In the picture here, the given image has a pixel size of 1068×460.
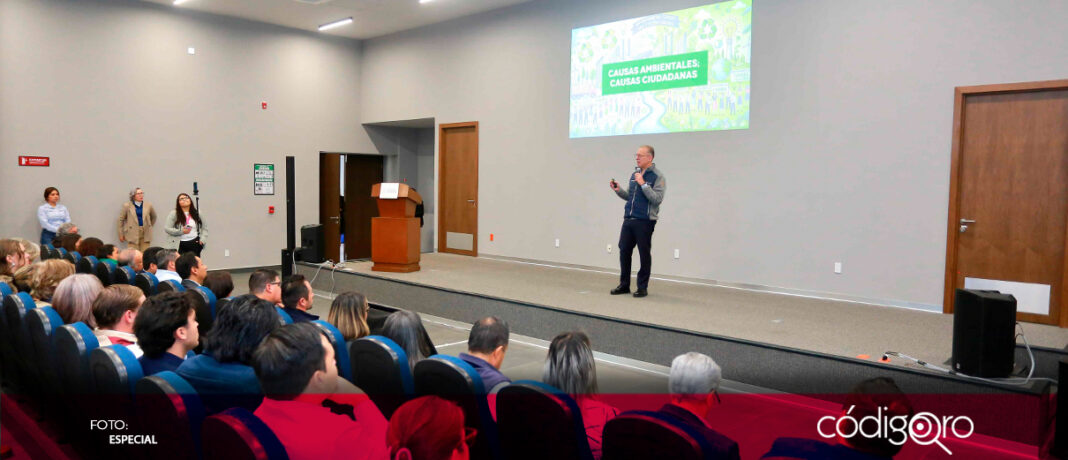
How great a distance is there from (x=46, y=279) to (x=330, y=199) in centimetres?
769

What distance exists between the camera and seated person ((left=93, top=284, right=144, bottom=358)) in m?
2.79

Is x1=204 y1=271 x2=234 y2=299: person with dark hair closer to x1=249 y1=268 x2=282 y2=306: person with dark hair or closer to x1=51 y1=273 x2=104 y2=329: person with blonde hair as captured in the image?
x1=249 y1=268 x2=282 y2=306: person with dark hair

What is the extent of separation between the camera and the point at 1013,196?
5.54m

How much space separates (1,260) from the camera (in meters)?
4.83

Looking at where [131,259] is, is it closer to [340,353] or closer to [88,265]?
[88,265]

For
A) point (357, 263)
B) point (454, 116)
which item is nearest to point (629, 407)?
point (357, 263)

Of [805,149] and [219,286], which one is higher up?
[805,149]

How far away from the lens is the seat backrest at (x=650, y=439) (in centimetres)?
159

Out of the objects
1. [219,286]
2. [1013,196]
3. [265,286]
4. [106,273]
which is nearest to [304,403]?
[265,286]

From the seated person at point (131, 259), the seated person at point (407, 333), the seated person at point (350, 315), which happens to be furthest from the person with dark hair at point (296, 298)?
the seated person at point (131, 259)

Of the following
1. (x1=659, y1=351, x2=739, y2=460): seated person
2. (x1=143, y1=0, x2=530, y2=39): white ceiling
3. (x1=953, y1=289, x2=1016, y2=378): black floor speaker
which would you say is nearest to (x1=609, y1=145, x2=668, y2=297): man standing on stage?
(x1=953, y1=289, x2=1016, y2=378): black floor speaker

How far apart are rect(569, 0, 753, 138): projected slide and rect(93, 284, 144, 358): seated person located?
5.83 meters

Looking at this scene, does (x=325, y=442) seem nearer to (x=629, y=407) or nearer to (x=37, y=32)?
(x=629, y=407)

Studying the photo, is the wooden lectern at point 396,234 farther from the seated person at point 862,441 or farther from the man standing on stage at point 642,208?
the seated person at point 862,441
